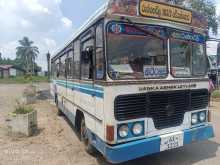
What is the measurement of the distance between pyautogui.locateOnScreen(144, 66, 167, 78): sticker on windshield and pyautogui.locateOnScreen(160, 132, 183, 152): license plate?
1.11 meters

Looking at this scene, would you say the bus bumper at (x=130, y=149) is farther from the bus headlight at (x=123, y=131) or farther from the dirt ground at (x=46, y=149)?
the dirt ground at (x=46, y=149)

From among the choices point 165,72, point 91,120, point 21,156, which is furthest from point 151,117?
point 21,156

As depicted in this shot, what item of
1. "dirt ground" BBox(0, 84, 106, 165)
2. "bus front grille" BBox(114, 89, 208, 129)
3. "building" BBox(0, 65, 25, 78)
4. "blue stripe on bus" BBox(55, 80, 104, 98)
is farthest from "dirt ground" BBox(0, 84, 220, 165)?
"building" BBox(0, 65, 25, 78)

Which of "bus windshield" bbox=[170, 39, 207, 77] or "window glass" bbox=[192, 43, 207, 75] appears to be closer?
"bus windshield" bbox=[170, 39, 207, 77]

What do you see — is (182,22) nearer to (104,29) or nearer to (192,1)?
(104,29)

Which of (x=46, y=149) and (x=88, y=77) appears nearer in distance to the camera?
(x=88, y=77)

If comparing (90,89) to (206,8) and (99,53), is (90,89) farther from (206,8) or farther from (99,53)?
(206,8)

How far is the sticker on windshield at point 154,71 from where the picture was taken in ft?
15.9

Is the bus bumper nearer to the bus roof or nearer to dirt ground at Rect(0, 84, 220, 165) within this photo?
dirt ground at Rect(0, 84, 220, 165)

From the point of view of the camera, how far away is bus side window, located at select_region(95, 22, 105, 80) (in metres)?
4.57

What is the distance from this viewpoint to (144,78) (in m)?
4.76

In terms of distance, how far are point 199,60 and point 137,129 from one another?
216 centimetres

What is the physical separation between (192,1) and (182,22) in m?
21.7

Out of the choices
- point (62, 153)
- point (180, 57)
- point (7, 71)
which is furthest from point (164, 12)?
point (7, 71)
